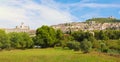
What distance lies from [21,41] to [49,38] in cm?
751

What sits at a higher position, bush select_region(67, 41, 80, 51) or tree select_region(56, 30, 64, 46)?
tree select_region(56, 30, 64, 46)

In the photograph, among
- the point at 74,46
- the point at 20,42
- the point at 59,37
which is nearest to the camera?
the point at 74,46

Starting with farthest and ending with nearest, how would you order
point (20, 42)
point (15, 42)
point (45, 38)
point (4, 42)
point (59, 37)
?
point (59, 37) < point (45, 38) < point (20, 42) < point (15, 42) < point (4, 42)

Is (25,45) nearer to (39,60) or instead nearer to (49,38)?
(49,38)

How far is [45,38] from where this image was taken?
248ft

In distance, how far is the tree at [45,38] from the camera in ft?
244

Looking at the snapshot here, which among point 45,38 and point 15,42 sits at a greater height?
point 45,38

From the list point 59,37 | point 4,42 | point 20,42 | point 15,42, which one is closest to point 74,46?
point 20,42

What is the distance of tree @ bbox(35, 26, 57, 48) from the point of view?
74.5m

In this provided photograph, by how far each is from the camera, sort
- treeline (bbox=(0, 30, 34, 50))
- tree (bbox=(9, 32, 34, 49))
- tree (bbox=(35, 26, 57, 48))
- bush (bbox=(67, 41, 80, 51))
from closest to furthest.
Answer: bush (bbox=(67, 41, 80, 51)) → treeline (bbox=(0, 30, 34, 50)) → tree (bbox=(9, 32, 34, 49)) → tree (bbox=(35, 26, 57, 48))

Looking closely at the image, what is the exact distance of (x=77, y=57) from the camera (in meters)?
29.8

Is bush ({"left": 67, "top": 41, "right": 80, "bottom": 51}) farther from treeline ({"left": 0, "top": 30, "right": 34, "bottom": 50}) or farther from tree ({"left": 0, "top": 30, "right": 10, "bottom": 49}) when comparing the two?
tree ({"left": 0, "top": 30, "right": 10, "bottom": 49})

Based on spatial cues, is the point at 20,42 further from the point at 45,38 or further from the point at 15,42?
the point at 45,38

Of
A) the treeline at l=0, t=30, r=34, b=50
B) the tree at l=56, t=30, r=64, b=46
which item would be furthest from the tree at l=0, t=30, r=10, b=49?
the tree at l=56, t=30, r=64, b=46
